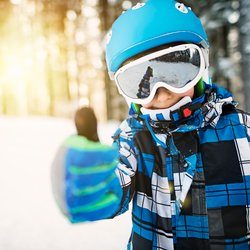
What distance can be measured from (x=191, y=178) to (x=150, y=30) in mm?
958

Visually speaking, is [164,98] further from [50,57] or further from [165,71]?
[50,57]

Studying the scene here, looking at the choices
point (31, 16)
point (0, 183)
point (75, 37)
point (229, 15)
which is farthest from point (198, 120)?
point (31, 16)

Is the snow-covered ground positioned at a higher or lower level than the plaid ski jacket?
lower

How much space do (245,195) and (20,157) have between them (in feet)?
29.7

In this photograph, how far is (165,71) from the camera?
187 cm

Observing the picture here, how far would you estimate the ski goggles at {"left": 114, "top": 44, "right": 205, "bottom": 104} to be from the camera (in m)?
1.85

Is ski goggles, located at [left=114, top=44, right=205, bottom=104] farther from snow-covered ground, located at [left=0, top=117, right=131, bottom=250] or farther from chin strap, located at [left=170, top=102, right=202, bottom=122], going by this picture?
snow-covered ground, located at [left=0, top=117, right=131, bottom=250]

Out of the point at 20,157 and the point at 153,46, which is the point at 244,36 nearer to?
the point at 153,46

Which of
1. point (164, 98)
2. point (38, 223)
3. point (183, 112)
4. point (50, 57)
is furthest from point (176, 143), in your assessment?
point (50, 57)

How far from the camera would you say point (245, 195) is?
67.6 inches

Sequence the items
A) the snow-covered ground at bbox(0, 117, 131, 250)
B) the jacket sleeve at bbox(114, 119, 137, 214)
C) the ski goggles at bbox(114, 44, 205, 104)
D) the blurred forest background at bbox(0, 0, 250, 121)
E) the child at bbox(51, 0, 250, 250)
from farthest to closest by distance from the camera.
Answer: the blurred forest background at bbox(0, 0, 250, 121), the snow-covered ground at bbox(0, 117, 131, 250), the ski goggles at bbox(114, 44, 205, 104), the child at bbox(51, 0, 250, 250), the jacket sleeve at bbox(114, 119, 137, 214)

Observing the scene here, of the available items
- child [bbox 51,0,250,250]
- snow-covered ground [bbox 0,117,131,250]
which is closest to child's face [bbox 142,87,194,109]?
child [bbox 51,0,250,250]

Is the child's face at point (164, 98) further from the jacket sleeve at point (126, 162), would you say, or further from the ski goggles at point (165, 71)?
the jacket sleeve at point (126, 162)

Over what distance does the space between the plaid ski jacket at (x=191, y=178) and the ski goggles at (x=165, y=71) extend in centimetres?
17
